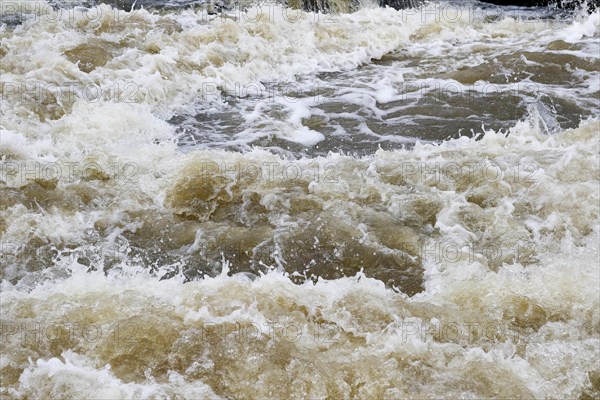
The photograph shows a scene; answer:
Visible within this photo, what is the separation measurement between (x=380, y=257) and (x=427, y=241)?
1.50 feet

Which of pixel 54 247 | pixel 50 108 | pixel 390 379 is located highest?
pixel 50 108

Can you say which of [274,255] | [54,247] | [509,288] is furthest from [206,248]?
[509,288]

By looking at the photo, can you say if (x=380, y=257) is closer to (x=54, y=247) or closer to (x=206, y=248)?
(x=206, y=248)

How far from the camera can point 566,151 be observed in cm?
588

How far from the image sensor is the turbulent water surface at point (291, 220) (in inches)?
137
